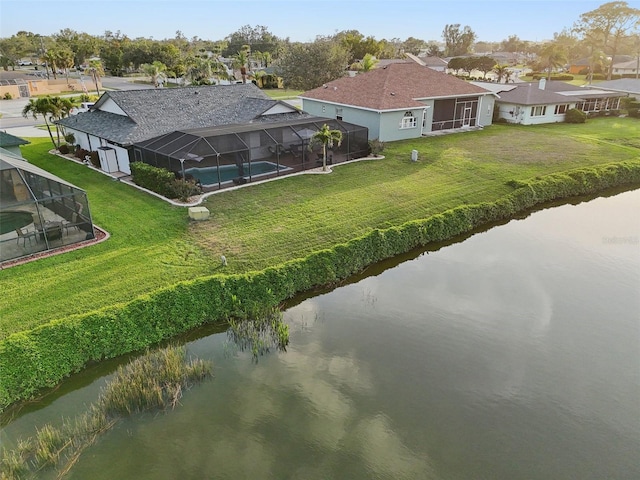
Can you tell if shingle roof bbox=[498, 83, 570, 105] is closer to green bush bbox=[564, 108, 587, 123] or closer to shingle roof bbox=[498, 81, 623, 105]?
shingle roof bbox=[498, 81, 623, 105]

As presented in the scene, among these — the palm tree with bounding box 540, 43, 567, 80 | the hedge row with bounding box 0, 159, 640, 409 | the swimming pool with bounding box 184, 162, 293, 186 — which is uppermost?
the palm tree with bounding box 540, 43, 567, 80

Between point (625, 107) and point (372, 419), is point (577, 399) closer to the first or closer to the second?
point (372, 419)

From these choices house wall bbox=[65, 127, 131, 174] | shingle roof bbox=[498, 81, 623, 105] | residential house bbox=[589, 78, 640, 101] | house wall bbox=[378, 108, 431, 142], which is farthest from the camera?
residential house bbox=[589, 78, 640, 101]

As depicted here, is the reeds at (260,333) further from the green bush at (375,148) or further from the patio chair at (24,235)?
the green bush at (375,148)

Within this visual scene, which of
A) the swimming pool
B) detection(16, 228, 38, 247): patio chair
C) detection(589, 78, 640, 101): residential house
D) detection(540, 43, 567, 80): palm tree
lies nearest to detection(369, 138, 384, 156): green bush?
the swimming pool

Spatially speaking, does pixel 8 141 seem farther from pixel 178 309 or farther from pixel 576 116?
pixel 576 116
